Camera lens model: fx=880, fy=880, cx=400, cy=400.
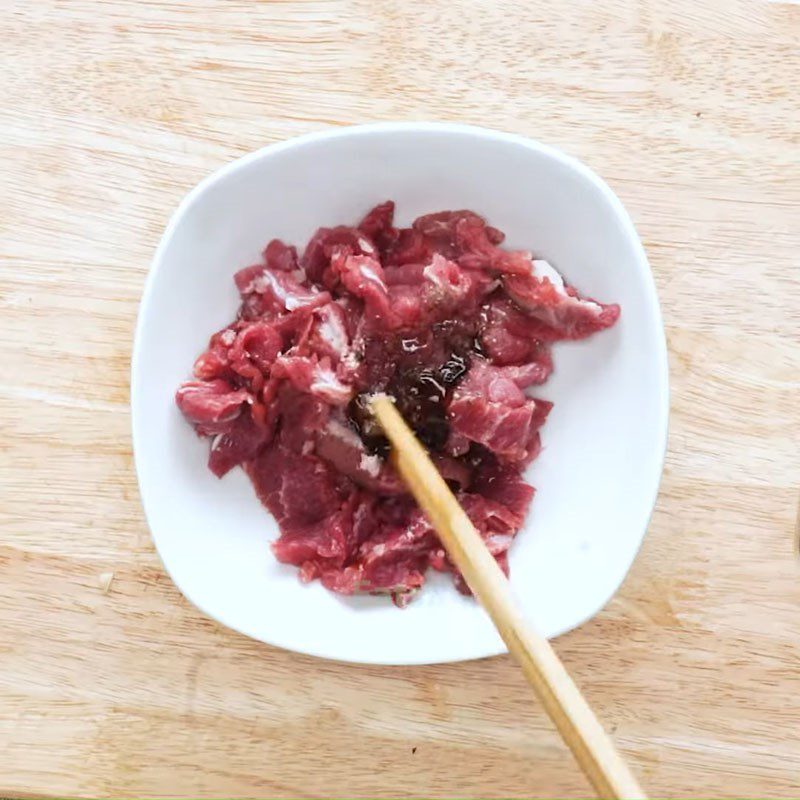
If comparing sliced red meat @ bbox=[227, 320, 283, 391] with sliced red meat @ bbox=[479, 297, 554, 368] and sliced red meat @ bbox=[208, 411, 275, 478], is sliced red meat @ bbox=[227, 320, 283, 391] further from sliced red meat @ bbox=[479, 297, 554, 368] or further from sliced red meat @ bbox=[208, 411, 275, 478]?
sliced red meat @ bbox=[479, 297, 554, 368]

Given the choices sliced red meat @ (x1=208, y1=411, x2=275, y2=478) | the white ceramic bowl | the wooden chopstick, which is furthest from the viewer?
sliced red meat @ (x1=208, y1=411, x2=275, y2=478)

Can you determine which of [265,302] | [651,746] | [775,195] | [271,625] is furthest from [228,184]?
[651,746]

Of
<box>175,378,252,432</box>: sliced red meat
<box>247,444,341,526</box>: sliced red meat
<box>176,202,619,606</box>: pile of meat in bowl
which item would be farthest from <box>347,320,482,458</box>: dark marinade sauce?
<box>175,378,252,432</box>: sliced red meat

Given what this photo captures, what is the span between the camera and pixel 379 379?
70.3 inches

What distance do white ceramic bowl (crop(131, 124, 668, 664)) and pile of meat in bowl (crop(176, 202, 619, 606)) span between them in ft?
0.14

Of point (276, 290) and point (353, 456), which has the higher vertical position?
point (276, 290)

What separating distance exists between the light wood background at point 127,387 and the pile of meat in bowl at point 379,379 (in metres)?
0.26

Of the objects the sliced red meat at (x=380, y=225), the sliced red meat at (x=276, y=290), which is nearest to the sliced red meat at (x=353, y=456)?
the sliced red meat at (x=276, y=290)

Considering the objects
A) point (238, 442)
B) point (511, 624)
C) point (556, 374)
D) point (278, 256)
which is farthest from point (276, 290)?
point (511, 624)

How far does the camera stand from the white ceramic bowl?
170cm

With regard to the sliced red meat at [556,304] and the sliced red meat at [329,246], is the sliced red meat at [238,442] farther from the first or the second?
the sliced red meat at [556,304]

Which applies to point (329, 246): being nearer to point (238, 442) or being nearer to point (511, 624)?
point (238, 442)

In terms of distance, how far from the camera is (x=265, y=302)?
1803mm

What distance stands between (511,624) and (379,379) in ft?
1.92
